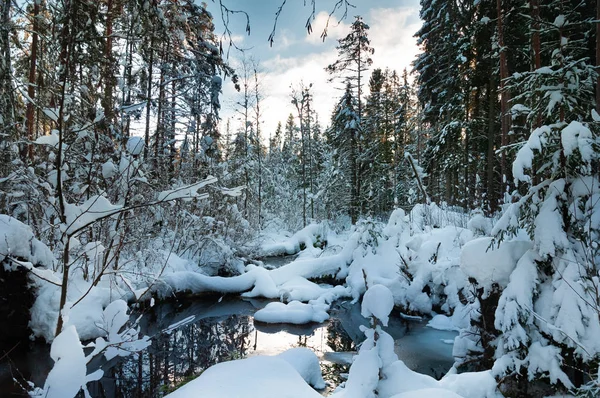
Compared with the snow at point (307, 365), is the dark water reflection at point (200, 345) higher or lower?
lower

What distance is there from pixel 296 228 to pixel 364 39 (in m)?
14.5

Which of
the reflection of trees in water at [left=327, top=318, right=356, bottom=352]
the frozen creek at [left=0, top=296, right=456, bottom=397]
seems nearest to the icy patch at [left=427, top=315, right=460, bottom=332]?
the frozen creek at [left=0, top=296, right=456, bottom=397]

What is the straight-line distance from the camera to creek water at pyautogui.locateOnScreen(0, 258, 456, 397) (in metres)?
5.39

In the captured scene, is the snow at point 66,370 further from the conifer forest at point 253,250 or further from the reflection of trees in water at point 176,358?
the reflection of trees in water at point 176,358

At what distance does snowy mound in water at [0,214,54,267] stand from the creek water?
5.38 ft

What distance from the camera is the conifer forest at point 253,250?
6.74 feet

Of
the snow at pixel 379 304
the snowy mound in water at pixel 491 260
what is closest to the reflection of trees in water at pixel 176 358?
the snow at pixel 379 304

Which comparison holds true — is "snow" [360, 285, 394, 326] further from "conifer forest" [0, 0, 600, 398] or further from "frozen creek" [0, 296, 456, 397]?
"frozen creek" [0, 296, 456, 397]

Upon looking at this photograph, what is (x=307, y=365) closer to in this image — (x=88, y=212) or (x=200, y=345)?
(x=200, y=345)

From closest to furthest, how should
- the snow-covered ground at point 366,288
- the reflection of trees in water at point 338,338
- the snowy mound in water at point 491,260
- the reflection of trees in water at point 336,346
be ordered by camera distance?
the snow-covered ground at point 366,288 < the snowy mound in water at point 491,260 < the reflection of trees in water at point 336,346 < the reflection of trees in water at point 338,338

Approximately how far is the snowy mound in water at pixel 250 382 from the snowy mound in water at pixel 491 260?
119 inches

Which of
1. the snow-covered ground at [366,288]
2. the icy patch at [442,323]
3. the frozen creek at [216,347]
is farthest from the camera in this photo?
the icy patch at [442,323]

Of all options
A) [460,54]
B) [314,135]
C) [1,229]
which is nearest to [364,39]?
[460,54]

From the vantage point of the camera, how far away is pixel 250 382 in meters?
3.87
